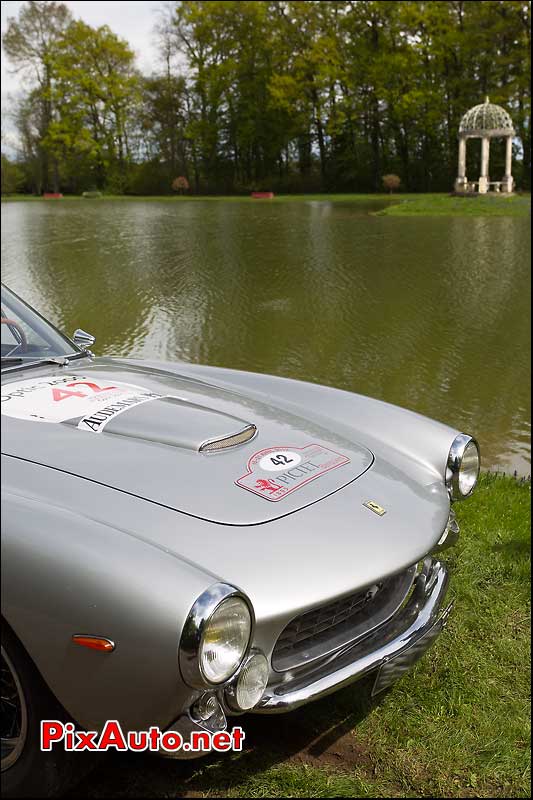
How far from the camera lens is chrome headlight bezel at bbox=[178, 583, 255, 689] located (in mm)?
1624

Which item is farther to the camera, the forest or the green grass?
the forest

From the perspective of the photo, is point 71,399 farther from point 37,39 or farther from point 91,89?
point 91,89

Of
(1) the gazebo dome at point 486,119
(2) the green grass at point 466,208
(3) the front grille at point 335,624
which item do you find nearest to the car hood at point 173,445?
(3) the front grille at point 335,624

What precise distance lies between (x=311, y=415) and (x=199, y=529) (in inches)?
45.2

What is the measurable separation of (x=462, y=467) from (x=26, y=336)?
1601 millimetres

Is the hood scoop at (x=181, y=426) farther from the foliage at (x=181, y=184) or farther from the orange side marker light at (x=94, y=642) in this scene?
the foliage at (x=181, y=184)

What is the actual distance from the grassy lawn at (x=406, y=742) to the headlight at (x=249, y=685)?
1.22ft

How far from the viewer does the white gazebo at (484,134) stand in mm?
29172

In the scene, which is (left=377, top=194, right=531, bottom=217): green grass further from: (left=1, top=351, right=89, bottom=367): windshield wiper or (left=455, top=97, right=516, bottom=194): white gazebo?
(left=1, top=351, right=89, bottom=367): windshield wiper

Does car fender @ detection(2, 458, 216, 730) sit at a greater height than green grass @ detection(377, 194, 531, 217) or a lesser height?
lesser

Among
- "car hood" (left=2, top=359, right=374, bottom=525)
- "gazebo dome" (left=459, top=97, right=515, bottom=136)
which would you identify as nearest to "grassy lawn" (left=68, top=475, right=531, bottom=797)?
"car hood" (left=2, top=359, right=374, bottom=525)

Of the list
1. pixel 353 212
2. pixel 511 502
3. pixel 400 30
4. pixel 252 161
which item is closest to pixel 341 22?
pixel 400 30

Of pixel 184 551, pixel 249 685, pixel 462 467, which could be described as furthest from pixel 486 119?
pixel 249 685

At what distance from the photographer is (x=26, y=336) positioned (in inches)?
101
